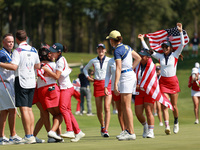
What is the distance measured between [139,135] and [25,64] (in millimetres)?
3756

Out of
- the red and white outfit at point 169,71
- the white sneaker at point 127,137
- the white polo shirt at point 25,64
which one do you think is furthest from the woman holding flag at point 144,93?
the white polo shirt at point 25,64

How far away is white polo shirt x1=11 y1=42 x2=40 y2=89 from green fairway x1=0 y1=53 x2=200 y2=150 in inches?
48.9

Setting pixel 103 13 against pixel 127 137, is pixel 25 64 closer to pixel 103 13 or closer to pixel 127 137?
pixel 127 137

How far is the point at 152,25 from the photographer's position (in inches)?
2539

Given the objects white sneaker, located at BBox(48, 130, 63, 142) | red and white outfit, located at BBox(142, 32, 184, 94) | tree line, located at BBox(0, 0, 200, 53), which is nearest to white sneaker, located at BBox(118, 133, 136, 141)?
white sneaker, located at BBox(48, 130, 63, 142)

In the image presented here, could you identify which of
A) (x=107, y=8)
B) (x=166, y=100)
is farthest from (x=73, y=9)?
(x=166, y=100)

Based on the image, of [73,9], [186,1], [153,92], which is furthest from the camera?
[73,9]

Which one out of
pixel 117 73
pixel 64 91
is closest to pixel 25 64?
pixel 64 91

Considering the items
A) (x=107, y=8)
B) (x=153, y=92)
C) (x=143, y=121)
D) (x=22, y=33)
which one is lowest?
(x=143, y=121)

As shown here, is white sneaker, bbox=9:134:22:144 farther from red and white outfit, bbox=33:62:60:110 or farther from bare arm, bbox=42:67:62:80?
bare arm, bbox=42:67:62:80

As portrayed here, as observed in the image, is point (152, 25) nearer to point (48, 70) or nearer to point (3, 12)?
point (3, 12)

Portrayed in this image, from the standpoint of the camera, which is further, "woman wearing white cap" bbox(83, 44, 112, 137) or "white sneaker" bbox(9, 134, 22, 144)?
"woman wearing white cap" bbox(83, 44, 112, 137)

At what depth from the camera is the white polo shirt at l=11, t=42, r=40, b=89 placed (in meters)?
8.96

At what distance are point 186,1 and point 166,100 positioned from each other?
2171 inches
